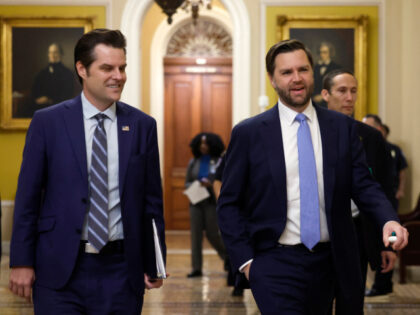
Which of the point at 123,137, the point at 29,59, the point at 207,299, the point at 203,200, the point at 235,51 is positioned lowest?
the point at 207,299

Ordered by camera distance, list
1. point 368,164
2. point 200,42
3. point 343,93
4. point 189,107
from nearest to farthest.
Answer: point 368,164 → point 343,93 → point 200,42 → point 189,107

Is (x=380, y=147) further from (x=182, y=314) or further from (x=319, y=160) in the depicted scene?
(x=182, y=314)

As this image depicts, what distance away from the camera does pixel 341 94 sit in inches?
152

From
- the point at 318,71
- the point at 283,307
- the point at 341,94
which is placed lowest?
Result: the point at 283,307

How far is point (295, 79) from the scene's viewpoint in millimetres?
2791

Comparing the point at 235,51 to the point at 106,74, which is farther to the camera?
the point at 235,51

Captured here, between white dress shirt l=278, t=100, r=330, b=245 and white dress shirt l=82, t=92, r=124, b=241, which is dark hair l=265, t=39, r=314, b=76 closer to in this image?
white dress shirt l=278, t=100, r=330, b=245

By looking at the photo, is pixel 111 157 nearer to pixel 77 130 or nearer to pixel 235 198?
pixel 77 130

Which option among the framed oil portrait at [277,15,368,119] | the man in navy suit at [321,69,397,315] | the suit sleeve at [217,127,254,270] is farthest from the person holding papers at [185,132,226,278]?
the suit sleeve at [217,127,254,270]

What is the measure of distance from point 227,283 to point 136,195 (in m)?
4.66

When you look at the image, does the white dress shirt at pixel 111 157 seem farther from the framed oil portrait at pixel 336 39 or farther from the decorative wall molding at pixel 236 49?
the framed oil portrait at pixel 336 39

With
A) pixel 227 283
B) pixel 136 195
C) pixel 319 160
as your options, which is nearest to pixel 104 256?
pixel 136 195

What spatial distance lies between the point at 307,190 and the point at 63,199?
0.95 meters

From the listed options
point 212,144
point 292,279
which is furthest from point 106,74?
point 212,144
